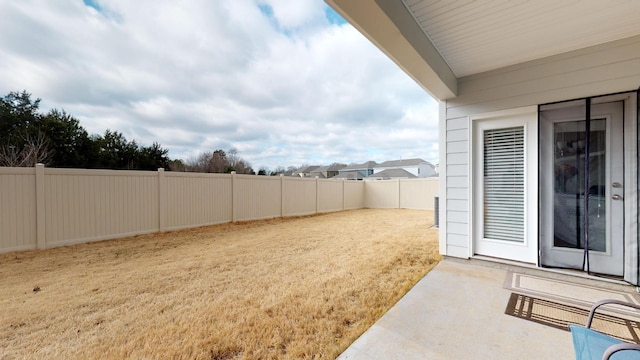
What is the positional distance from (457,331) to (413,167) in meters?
31.3

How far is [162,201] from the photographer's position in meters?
5.97

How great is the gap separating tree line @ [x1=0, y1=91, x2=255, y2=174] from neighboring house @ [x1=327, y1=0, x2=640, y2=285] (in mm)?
14314

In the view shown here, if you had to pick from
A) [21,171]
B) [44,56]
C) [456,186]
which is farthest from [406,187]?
[44,56]

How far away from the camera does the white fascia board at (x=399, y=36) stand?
169 centimetres

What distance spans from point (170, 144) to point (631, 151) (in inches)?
709

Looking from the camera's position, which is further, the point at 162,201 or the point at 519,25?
the point at 162,201

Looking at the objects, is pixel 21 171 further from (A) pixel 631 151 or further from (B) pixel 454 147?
(A) pixel 631 151

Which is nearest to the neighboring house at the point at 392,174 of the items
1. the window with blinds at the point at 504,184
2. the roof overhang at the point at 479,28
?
the window with blinds at the point at 504,184

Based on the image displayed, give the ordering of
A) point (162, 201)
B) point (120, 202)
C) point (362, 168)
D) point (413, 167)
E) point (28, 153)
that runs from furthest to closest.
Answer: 1. point (362, 168)
2. point (413, 167)
3. point (28, 153)
4. point (162, 201)
5. point (120, 202)

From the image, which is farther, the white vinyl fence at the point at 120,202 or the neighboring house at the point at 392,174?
the neighboring house at the point at 392,174

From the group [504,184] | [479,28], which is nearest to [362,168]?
[504,184]

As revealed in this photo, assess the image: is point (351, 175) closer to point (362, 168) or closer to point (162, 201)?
point (362, 168)

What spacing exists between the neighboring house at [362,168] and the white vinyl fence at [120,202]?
943 inches

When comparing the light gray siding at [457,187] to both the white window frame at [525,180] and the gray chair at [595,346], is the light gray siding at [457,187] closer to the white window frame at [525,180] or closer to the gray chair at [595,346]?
the white window frame at [525,180]
